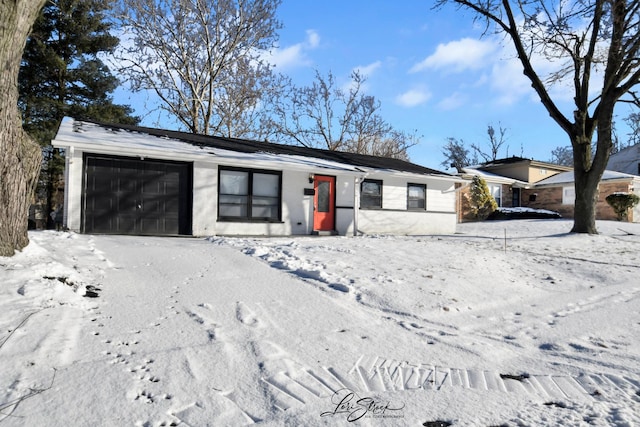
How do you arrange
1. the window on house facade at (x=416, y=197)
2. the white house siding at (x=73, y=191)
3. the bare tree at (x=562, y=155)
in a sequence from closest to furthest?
the white house siding at (x=73, y=191), the window on house facade at (x=416, y=197), the bare tree at (x=562, y=155)

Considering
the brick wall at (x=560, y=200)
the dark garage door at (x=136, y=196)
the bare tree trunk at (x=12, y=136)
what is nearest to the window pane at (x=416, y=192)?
the dark garage door at (x=136, y=196)

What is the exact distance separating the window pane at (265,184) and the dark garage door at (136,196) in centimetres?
195

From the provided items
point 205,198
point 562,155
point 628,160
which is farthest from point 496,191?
point 562,155

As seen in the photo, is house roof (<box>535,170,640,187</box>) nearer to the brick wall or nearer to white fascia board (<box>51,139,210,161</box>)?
the brick wall

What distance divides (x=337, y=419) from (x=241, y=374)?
80cm

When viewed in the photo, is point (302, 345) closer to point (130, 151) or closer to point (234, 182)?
point (130, 151)

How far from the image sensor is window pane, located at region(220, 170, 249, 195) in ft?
38.8

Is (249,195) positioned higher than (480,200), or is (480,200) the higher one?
(480,200)

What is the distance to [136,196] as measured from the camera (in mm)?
10727

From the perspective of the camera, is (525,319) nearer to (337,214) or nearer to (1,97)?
(1,97)

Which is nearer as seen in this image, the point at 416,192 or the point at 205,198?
the point at 205,198

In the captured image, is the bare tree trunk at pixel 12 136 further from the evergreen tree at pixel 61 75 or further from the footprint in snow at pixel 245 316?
the evergreen tree at pixel 61 75

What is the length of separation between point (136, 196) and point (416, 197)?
1009 centimetres

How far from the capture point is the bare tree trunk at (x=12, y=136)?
4.29 m
